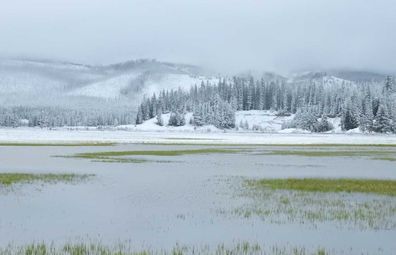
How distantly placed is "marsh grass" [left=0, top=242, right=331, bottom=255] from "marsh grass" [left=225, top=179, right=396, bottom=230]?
14.5 ft

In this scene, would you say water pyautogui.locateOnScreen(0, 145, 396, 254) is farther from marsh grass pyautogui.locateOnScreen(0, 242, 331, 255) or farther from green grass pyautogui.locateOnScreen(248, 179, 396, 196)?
green grass pyautogui.locateOnScreen(248, 179, 396, 196)

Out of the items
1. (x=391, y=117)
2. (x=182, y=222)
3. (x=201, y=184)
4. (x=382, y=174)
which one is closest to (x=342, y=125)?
(x=391, y=117)

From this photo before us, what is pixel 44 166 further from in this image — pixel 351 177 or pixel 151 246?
pixel 151 246

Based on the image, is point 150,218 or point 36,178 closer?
point 150,218

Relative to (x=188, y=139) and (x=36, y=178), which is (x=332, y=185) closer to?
(x=36, y=178)

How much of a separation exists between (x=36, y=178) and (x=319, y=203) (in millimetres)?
19671

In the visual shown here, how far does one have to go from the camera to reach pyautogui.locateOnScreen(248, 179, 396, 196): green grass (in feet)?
104

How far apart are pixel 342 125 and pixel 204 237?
7415 inches

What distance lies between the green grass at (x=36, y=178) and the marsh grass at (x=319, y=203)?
11.7m

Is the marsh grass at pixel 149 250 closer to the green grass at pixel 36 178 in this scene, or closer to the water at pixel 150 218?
the water at pixel 150 218

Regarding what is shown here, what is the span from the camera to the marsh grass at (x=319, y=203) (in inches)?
846

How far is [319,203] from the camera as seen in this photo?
85.9ft

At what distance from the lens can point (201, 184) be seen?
1347 inches

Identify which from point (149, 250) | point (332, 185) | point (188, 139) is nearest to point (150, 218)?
point (149, 250)
